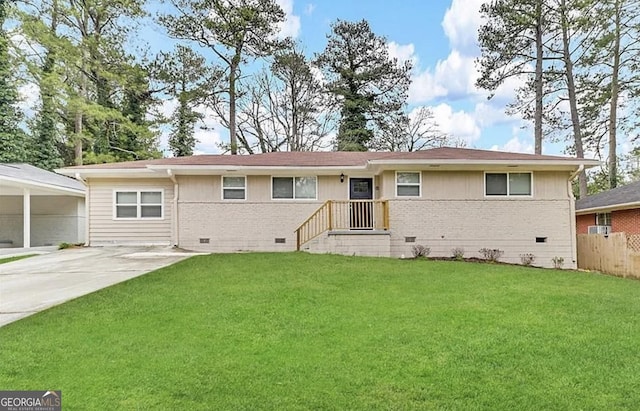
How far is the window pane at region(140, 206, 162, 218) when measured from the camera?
14609 mm

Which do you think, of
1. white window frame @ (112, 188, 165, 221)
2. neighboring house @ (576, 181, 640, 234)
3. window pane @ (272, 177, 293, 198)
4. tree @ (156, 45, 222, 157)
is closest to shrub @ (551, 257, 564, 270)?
neighboring house @ (576, 181, 640, 234)

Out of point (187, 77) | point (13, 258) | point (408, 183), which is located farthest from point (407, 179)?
point (187, 77)

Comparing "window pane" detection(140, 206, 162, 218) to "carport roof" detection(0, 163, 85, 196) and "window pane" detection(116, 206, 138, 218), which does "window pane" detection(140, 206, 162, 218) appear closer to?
"window pane" detection(116, 206, 138, 218)

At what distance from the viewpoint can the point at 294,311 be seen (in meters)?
5.54

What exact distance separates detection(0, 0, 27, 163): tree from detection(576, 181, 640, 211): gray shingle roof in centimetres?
2825

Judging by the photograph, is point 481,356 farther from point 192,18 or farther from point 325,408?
point 192,18

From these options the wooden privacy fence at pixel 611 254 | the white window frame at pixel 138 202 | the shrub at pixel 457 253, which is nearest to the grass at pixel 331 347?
the wooden privacy fence at pixel 611 254

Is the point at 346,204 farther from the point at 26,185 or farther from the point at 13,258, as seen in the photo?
the point at 26,185

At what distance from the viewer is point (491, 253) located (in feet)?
42.5

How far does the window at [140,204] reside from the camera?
14594mm

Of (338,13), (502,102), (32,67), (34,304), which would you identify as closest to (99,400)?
(34,304)

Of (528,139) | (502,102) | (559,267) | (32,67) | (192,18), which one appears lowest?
(559,267)

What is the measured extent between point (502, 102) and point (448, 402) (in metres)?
23.1

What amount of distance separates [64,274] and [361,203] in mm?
8086
